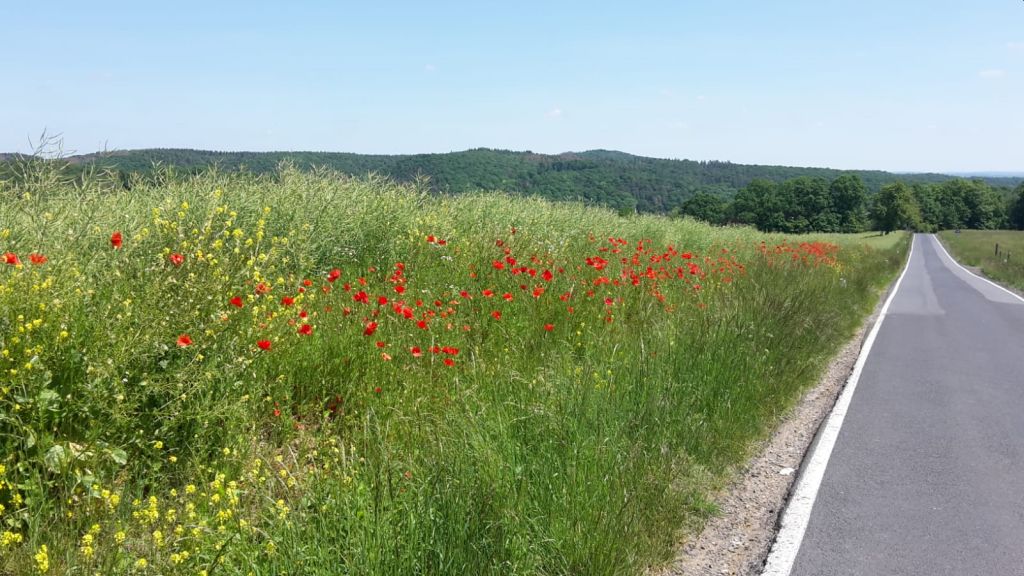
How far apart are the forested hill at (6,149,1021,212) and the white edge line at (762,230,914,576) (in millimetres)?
6862

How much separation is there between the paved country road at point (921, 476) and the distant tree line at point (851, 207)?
8673 cm

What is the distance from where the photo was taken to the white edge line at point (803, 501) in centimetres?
450

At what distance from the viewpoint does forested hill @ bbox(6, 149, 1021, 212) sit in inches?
376

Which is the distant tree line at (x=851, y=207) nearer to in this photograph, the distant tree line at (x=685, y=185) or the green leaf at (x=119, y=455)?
the distant tree line at (x=685, y=185)

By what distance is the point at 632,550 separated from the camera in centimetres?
398

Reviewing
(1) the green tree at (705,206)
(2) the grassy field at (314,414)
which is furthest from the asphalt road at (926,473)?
(1) the green tree at (705,206)

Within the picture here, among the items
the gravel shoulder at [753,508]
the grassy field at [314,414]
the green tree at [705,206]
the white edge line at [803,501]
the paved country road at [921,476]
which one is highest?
the green tree at [705,206]

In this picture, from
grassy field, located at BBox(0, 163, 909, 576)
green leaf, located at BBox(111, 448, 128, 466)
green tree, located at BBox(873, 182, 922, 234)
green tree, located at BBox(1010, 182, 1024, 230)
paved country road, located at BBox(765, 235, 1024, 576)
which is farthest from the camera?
green tree, located at BBox(1010, 182, 1024, 230)

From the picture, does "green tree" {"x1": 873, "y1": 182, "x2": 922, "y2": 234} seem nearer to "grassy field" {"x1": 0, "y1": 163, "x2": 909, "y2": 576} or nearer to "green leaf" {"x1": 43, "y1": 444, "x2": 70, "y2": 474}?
"grassy field" {"x1": 0, "y1": 163, "x2": 909, "y2": 576}

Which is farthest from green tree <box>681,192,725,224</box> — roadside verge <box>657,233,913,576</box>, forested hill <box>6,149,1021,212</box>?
roadside verge <box>657,233,913,576</box>

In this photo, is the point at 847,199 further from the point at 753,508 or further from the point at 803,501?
the point at 753,508

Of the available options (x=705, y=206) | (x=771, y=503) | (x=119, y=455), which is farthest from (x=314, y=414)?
(x=705, y=206)

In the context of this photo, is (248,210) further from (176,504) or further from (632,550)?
(632,550)

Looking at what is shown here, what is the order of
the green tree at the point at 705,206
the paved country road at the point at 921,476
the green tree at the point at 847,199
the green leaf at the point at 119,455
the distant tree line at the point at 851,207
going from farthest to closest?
the green tree at the point at 847,199
the distant tree line at the point at 851,207
the green tree at the point at 705,206
the paved country road at the point at 921,476
the green leaf at the point at 119,455
